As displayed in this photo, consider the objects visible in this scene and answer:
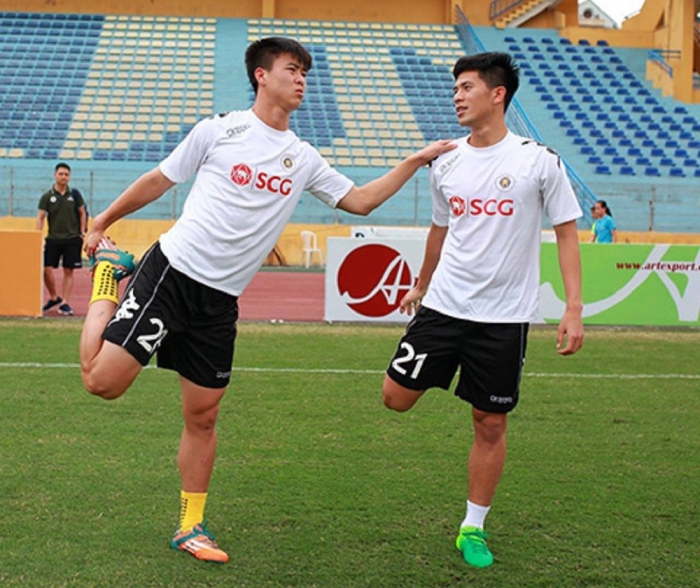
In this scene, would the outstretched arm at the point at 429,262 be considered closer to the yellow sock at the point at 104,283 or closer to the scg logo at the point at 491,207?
the scg logo at the point at 491,207

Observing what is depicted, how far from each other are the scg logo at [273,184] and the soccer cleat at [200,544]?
1.45 metres

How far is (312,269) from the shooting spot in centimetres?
2527

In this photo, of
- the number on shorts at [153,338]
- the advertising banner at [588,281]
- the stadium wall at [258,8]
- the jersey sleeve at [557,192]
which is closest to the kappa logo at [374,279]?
the advertising banner at [588,281]

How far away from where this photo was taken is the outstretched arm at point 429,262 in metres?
4.74

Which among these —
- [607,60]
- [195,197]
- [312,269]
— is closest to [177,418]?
[195,197]

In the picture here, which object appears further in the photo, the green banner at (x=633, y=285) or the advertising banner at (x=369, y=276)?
the green banner at (x=633, y=285)

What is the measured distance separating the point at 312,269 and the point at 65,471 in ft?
65.0

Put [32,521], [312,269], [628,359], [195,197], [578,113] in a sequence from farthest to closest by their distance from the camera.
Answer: [578,113], [312,269], [628,359], [32,521], [195,197]

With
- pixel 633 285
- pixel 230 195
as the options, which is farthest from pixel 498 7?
pixel 230 195

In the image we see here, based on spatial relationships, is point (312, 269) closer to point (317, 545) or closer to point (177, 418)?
point (177, 418)

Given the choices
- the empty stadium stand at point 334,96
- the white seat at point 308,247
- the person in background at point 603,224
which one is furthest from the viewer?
the empty stadium stand at point 334,96

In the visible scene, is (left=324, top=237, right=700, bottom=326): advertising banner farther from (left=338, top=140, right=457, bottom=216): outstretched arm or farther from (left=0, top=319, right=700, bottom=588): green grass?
(left=338, top=140, right=457, bottom=216): outstretched arm

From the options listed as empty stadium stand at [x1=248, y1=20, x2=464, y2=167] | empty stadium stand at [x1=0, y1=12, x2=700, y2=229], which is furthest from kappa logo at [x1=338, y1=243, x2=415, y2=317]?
empty stadium stand at [x1=248, y1=20, x2=464, y2=167]

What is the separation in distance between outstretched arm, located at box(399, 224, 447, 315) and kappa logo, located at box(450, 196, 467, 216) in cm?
23
